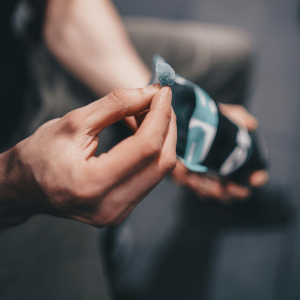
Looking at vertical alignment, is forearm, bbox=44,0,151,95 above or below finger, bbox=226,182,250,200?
above

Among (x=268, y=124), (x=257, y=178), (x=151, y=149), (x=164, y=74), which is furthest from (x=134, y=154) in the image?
(x=268, y=124)

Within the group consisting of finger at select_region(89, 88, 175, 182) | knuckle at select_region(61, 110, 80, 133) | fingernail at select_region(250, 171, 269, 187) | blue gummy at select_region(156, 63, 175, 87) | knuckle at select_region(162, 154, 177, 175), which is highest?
blue gummy at select_region(156, 63, 175, 87)

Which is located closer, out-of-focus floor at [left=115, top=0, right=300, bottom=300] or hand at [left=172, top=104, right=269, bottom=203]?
hand at [left=172, top=104, right=269, bottom=203]

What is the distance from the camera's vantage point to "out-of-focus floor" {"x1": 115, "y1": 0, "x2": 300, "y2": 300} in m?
0.71

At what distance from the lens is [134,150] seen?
Answer: 242mm

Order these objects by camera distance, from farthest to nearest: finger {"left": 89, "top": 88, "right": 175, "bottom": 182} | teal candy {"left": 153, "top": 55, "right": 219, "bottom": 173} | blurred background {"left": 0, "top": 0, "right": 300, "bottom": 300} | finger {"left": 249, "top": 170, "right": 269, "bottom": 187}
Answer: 1. blurred background {"left": 0, "top": 0, "right": 300, "bottom": 300}
2. finger {"left": 249, "top": 170, "right": 269, "bottom": 187}
3. teal candy {"left": 153, "top": 55, "right": 219, "bottom": 173}
4. finger {"left": 89, "top": 88, "right": 175, "bottom": 182}

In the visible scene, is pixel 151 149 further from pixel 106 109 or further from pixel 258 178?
pixel 258 178

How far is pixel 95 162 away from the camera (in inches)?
9.9

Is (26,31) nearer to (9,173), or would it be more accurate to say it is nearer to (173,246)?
(9,173)

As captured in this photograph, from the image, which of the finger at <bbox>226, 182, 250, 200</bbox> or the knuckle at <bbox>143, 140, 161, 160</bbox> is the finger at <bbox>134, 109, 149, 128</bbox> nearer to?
the knuckle at <bbox>143, 140, 161, 160</bbox>

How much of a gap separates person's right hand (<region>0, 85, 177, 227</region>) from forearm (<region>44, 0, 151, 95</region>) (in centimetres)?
31

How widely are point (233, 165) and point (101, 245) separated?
0.53m

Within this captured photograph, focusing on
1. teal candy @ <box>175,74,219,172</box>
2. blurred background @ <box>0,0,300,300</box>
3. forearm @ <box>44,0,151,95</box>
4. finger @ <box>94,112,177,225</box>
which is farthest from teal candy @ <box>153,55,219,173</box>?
blurred background @ <box>0,0,300,300</box>

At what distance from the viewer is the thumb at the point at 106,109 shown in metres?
0.27
